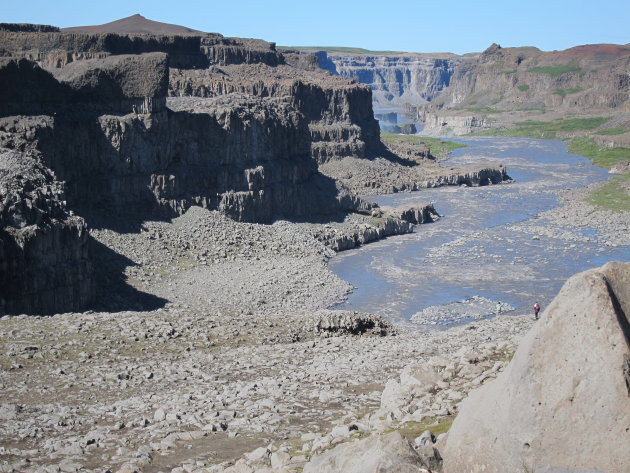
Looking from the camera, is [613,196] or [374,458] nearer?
[374,458]

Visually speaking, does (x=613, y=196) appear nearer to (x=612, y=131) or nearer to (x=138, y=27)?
(x=612, y=131)

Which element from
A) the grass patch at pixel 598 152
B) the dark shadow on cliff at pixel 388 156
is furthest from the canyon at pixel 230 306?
the grass patch at pixel 598 152

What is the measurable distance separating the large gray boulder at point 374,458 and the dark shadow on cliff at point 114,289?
32.9 metres

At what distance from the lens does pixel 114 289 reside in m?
50.8

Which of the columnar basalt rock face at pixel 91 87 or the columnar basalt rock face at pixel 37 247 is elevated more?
the columnar basalt rock face at pixel 91 87

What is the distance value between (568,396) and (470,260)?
54.4m

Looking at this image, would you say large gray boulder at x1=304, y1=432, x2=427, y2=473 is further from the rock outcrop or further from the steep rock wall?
the steep rock wall

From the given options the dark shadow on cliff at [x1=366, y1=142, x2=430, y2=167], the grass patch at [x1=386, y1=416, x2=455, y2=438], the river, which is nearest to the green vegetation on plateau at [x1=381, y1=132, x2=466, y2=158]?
the dark shadow on cliff at [x1=366, y1=142, x2=430, y2=167]

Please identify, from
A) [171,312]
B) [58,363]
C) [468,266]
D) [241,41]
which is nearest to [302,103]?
[241,41]

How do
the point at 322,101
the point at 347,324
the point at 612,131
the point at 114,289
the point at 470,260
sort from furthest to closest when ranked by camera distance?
1. the point at 612,131
2. the point at 322,101
3. the point at 470,260
4. the point at 114,289
5. the point at 347,324

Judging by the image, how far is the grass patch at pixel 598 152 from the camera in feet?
457

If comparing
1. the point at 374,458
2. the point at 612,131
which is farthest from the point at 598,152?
the point at 374,458

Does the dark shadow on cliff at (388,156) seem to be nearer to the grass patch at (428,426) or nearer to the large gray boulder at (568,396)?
the grass patch at (428,426)

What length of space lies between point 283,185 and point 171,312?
1679 inches
